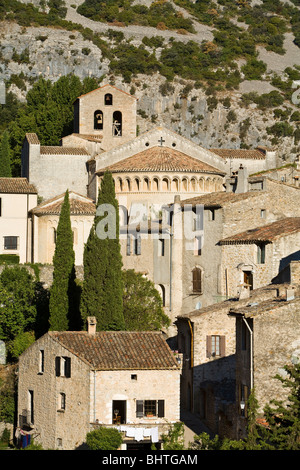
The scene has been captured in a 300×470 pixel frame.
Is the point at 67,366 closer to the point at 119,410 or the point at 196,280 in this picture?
the point at 119,410

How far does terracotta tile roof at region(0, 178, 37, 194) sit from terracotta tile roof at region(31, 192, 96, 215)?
8.14 ft

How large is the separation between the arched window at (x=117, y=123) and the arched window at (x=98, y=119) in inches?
43.1

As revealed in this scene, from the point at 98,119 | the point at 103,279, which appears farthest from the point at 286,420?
the point at 98,119

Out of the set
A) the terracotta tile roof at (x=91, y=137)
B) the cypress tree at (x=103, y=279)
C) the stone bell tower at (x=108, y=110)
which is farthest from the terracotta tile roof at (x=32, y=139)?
the cypress tree at (x=103, y=279)

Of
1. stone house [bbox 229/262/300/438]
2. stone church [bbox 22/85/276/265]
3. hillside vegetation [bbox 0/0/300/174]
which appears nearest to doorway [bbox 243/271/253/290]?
stone church [bbox 22/85/276/265]

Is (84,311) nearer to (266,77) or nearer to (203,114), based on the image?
(203,114)

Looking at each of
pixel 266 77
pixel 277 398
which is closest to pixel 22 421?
pixel 277 398

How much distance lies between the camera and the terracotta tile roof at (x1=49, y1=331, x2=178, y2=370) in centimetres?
4453

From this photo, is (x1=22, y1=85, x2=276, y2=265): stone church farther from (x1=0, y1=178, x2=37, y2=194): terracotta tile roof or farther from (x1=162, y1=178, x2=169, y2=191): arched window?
(x1=0, y1=178, x2=37, y2=194): terracotta tile roof

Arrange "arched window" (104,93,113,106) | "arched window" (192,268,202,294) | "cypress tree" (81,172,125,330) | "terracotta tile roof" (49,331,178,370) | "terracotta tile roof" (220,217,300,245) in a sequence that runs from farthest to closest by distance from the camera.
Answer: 1. "arched window" (104,93,113,106)
2. "arched window" (192,268,202,294)
3. "terracotta tile roof" (220,217,300,245)
4. "cypress tree" (81,172,125,330)
5. "terracotta tile roof" (49,331,178,370)

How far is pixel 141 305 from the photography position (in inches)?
2276

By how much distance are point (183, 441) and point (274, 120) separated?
91572mm
